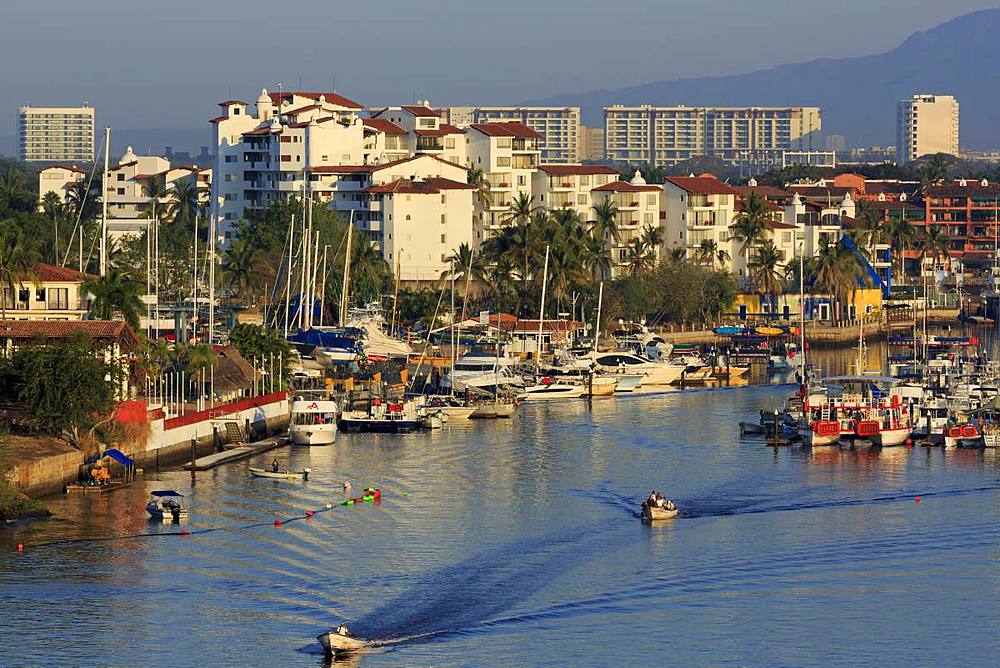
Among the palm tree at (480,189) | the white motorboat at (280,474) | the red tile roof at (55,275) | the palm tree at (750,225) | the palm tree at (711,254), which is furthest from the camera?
the palm tree at (750,225)

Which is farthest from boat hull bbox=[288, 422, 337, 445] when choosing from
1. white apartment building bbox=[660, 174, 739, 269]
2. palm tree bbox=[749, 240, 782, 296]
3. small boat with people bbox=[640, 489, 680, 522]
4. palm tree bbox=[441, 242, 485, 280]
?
white apartment building bbox=[660, 174, 739, 269]

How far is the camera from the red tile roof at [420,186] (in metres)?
104

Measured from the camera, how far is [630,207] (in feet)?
377

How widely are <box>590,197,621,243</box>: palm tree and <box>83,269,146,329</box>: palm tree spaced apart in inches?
2110

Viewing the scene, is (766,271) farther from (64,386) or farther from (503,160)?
(64,386)

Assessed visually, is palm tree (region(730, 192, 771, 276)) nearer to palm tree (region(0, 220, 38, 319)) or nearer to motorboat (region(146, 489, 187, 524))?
palm tree (region(0, 220, 38, 319))

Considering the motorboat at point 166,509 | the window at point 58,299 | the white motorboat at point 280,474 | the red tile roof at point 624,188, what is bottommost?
the motorboat at point 166,509

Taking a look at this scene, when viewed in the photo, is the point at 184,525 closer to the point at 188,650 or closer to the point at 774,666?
the point at 188,650

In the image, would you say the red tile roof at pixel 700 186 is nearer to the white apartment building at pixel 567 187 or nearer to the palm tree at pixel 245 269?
the white apartment building at pixel 567 187

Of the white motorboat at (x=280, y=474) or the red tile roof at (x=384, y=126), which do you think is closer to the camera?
the white motorboat at (x=280, y=474)

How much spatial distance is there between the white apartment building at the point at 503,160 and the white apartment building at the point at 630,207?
4.40 metres

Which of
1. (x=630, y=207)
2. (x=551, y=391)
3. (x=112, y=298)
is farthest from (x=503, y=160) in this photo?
(x=112, y=298)

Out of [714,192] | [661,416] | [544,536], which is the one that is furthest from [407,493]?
[714,192]

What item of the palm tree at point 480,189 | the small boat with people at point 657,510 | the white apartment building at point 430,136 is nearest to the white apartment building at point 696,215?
the palm tree at point 480,189
